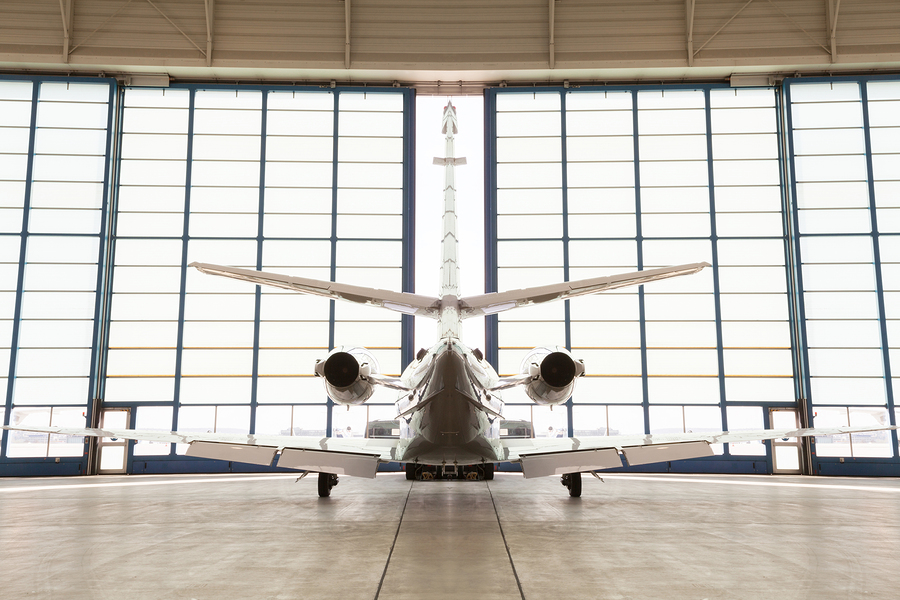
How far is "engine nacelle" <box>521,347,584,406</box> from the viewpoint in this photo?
349 inches

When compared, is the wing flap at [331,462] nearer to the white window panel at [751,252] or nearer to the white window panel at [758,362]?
the white window panel at [758,362]

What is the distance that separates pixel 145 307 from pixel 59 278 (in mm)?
3130

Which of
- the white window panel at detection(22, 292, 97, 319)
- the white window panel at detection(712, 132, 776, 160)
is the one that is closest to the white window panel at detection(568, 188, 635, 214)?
the white window panel at detection(712, 132, 776, 160)

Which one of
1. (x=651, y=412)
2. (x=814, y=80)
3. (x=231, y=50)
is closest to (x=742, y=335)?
(x=651, y=412)

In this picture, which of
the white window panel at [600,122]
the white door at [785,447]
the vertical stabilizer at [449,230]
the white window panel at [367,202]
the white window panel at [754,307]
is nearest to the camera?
the vertical stabilizer at [449,230]

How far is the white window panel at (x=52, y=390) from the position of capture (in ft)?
63.3

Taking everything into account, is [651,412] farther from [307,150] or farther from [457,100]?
[307,150]

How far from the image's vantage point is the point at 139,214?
20.6 metres

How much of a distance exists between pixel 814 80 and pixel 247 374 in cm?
2378

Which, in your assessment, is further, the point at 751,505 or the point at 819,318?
the point at 819,318

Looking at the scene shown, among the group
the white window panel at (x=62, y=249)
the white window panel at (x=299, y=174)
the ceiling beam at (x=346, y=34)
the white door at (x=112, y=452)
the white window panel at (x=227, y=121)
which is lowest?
the white door at (x=112, y=452)

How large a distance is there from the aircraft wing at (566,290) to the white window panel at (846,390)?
15235 mm

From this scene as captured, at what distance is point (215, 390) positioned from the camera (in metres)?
19.8

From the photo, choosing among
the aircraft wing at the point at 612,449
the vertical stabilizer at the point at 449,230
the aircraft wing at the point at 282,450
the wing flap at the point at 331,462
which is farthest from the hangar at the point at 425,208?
the wing flap at the point at 331,462
